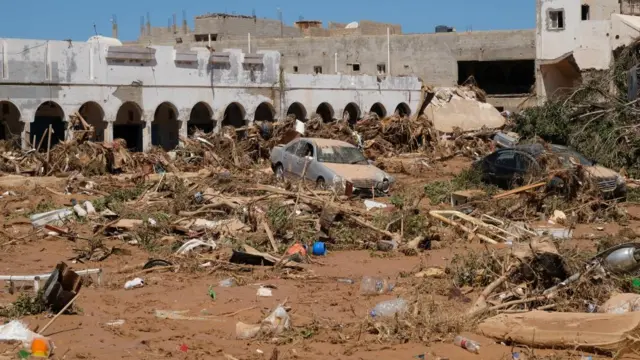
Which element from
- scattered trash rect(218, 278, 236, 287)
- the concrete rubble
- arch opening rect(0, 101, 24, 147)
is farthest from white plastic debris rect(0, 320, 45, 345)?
arch opening rect(0, 101, 24, 147)

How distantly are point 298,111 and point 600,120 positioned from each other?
51.1 ft

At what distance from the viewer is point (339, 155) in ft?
76.6

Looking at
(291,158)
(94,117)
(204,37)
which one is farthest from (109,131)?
(204,37)

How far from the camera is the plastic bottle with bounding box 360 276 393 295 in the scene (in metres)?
11.8

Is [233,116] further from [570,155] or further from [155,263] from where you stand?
[155,263]

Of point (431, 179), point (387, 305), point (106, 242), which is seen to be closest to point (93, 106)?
point (431, 179)

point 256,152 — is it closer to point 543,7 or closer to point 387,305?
point 543,7

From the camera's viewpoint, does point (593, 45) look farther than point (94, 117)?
Yes

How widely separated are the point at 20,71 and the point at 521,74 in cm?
2946

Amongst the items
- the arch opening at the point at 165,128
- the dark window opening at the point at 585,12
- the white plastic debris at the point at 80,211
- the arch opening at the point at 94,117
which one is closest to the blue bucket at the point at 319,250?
the white plastic debris at the point at 80,211

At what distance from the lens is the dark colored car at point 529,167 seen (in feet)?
66.0

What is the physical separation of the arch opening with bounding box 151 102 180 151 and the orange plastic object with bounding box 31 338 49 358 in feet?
93.4

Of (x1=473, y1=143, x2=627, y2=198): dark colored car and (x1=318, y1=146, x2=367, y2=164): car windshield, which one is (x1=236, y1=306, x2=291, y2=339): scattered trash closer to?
(x1=473, y1=143, x2=627, y2=198): dark colored car

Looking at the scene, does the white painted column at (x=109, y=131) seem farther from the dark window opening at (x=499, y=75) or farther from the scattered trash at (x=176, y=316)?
the scattered trash at (x=176, y=316)
